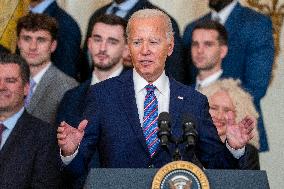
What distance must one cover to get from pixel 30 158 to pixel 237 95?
1.48 meters

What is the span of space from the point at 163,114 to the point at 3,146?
172 cm

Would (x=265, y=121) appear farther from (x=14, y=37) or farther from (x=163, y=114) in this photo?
(x=163, y=114)

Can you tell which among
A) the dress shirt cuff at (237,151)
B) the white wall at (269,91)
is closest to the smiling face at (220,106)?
the white wall at (269,91)

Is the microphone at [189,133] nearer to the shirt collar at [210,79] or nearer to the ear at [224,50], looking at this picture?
the shirt collar at [210,79]

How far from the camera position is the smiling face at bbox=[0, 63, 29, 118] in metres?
4.51

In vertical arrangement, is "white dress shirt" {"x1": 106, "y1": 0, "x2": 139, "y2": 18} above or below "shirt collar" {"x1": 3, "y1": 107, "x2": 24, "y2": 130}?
above

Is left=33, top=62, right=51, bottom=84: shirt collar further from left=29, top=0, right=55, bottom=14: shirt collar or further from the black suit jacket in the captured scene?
the black suit jacket

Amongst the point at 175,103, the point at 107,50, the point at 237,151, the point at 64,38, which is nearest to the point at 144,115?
the point at 175,103

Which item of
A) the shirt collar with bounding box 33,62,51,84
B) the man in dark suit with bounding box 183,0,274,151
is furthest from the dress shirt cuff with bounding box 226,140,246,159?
the shirt collar with bounding box 33,62,51,84

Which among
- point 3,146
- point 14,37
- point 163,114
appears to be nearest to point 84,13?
point 14,37

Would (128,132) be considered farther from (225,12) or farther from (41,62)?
(225,12)

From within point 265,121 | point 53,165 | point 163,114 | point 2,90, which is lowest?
point 265,121

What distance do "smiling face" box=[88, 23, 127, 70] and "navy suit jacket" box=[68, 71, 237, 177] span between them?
6.53 ft

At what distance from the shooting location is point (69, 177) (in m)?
3.16
